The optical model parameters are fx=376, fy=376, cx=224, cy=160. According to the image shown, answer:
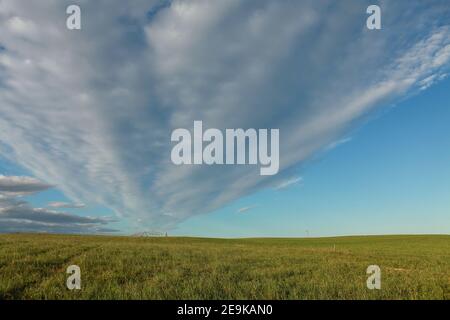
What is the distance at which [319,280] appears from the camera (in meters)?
14.6

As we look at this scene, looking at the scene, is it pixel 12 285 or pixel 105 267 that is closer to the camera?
pixel 12 285

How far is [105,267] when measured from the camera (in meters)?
→ 17.1

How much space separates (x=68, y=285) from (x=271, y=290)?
22.4 feet
